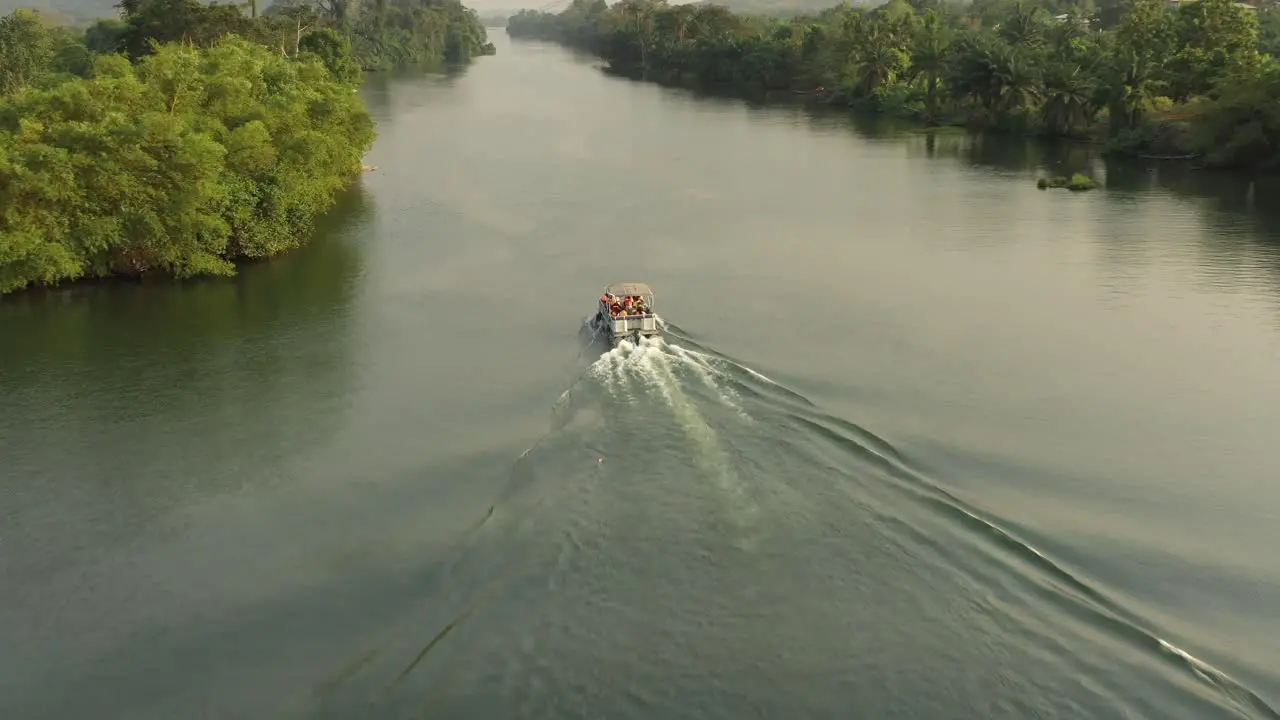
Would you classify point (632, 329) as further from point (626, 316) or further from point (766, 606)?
point (766, 606)

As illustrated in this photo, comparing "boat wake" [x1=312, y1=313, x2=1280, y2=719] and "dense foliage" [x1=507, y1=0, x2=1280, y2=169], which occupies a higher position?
"dense foliage" [x1=507, y1=0, x2=1280, y2=169]

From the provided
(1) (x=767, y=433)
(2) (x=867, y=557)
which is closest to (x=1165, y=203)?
(1) (x=767, y=433)

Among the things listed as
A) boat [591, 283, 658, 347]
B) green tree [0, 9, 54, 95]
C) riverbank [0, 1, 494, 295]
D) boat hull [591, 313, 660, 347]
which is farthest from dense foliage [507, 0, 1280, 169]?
green tree [0, 9, 54, 95]

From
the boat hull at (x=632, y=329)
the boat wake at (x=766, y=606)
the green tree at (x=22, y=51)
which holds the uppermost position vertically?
the green tree at (x=22, y=51)

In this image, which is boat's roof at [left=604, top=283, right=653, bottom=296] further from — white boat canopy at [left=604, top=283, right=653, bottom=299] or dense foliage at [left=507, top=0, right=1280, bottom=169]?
dense foliage at [left=507, top=0, right=1280, bottom=169]

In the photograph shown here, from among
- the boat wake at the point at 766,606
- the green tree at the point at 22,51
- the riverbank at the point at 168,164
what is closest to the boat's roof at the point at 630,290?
the boat wake at the point at 766,606

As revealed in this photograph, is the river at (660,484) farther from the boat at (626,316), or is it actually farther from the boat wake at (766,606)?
the boat at (626,316)
